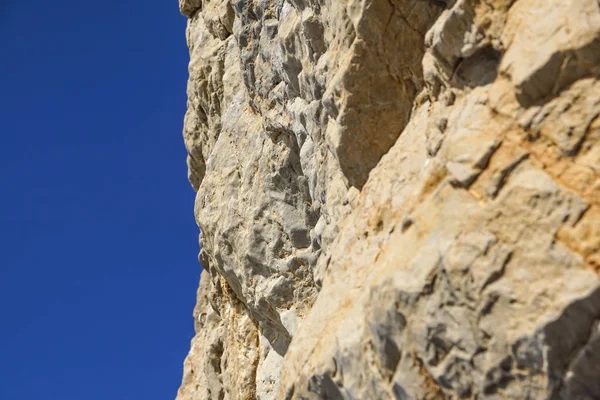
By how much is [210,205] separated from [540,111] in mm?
12886

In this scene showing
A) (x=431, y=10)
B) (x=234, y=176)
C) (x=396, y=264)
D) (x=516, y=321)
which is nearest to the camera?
(x=516, y=321)

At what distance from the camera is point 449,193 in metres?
6.86

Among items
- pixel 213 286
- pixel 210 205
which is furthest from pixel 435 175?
pixel 213 286

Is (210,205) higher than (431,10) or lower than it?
higher

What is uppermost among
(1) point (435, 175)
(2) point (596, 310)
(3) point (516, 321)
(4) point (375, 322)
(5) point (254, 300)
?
(5) point (254, 300)

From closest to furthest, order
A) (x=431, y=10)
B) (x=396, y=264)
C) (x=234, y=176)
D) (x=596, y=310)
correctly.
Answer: (x=596, y=310), (x=396, y=264), (x=431, y=10), (x=234, y=176)

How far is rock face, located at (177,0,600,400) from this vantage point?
18.9 ft

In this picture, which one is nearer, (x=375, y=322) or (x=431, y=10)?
(x=375, y=322)

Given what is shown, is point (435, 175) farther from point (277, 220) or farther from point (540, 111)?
point (277, 220)

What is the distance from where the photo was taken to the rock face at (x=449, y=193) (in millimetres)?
5773

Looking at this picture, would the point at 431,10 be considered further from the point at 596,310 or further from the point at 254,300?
the point at 254,300

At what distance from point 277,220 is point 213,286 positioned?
238 inches

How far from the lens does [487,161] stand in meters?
6.55

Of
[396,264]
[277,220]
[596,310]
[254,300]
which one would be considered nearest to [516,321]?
[596,310]
